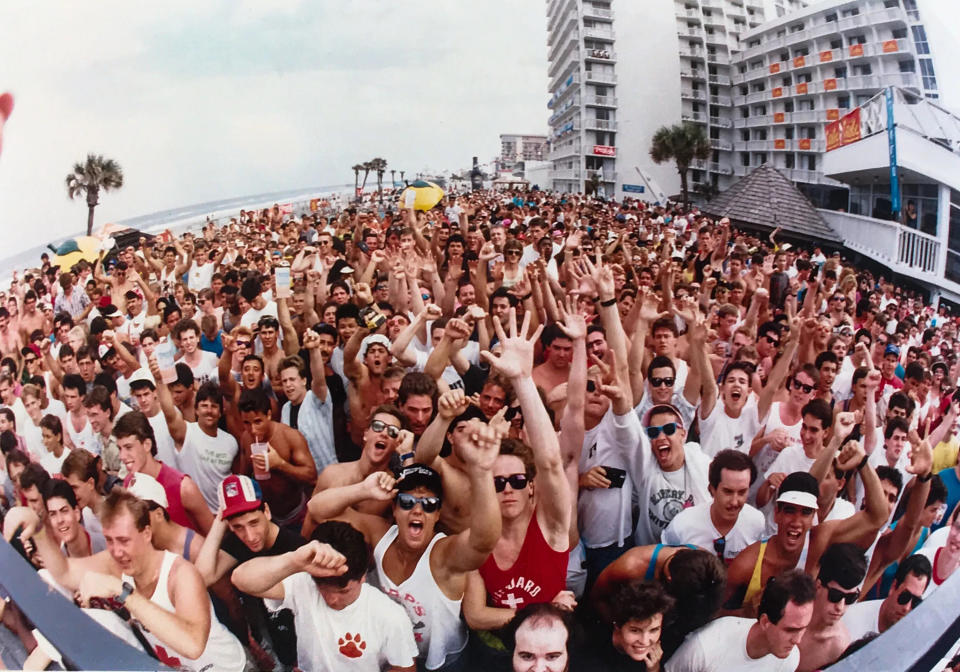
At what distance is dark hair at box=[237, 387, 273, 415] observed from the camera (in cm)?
233

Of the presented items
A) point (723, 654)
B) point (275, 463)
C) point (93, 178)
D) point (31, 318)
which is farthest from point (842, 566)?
point (31, 318)

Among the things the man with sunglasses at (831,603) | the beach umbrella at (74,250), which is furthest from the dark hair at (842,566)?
the beach umbrella at (74,250)

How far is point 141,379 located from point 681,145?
232 cm

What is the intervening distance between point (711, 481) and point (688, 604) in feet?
1.36

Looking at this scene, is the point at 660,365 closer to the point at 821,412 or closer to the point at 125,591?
the point at 821,412

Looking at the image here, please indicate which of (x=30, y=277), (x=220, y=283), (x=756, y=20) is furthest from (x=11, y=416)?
(x=756, y=20)

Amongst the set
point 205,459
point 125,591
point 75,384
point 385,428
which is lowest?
point 125,591

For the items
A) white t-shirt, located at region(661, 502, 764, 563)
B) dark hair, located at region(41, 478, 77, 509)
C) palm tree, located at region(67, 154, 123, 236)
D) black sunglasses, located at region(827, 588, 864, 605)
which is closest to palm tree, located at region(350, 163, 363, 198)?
palm tree, located at region(67, 154, 123, 236)

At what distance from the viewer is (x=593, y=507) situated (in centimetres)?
229

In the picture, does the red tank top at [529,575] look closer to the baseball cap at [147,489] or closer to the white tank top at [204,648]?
the white tank top at [204,648]

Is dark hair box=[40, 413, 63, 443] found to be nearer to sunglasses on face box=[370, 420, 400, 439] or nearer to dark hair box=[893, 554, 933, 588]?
sunglasses on face box=[370, 420, 400, 439]

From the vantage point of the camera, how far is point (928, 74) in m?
2.34

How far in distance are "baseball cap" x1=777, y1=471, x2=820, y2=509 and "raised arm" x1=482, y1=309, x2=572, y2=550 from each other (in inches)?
29.8

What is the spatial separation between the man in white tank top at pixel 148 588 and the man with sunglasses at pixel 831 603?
2044 mm
